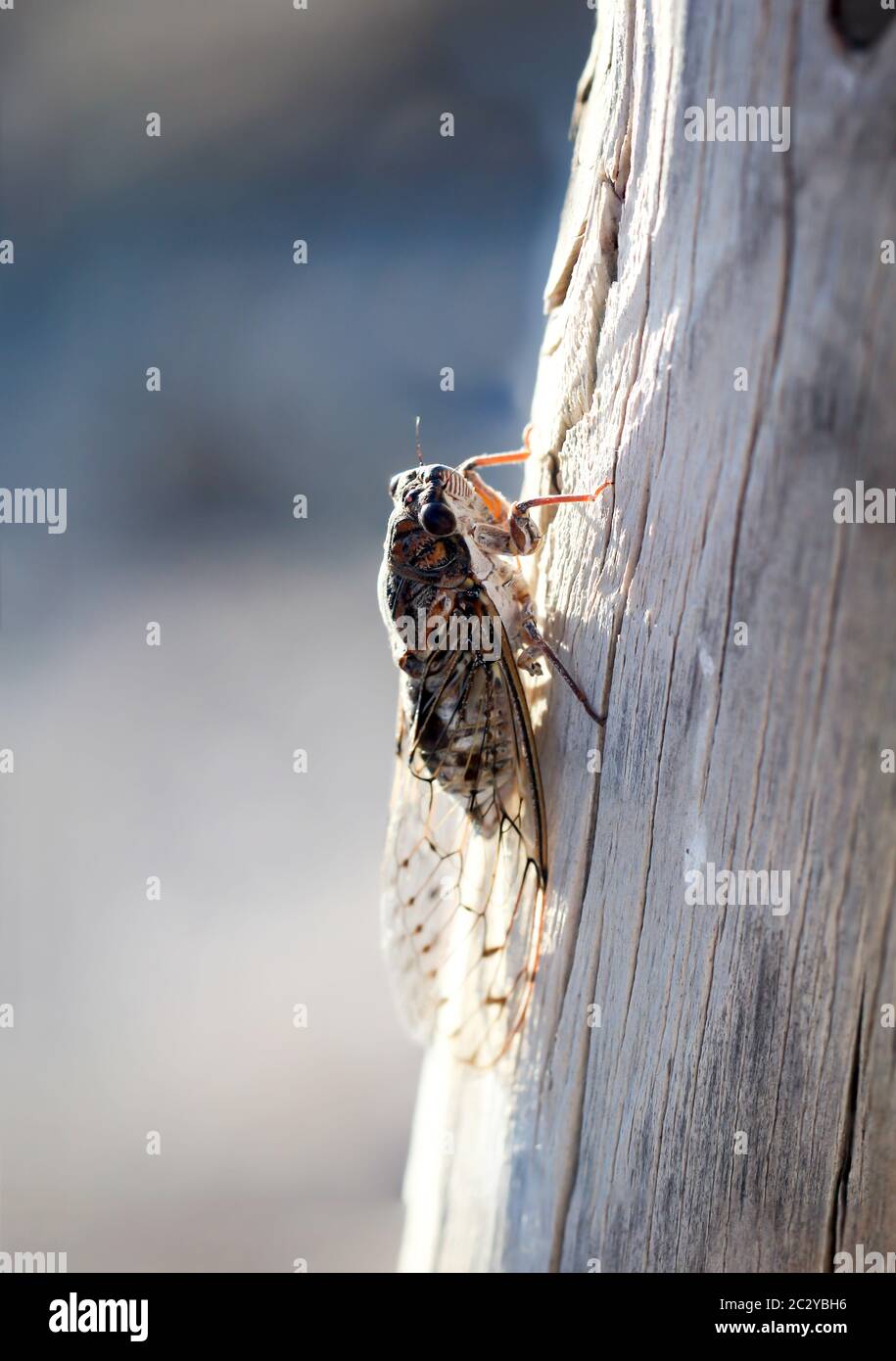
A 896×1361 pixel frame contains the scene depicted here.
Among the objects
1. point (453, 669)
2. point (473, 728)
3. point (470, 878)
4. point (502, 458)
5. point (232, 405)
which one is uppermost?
point (232, 405)

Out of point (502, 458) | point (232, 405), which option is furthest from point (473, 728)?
point (232, 405)

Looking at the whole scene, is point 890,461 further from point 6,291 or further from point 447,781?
point 6,291

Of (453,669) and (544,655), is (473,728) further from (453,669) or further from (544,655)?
(544,655)

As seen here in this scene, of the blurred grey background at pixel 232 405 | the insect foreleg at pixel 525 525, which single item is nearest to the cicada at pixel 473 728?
the insect foreleg at pixel 525 525

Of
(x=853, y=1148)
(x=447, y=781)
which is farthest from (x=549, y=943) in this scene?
(x=853, y=1148)

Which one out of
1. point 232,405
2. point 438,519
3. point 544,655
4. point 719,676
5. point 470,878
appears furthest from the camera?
point 232,405

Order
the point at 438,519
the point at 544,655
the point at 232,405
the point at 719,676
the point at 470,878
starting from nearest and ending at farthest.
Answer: the point at 719,676, the point at 544,655, the point at 438,519, the point at 470,878, the point at 232,405

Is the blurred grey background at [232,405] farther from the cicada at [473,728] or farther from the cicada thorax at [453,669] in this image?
the cicada thorax at [453,669]
